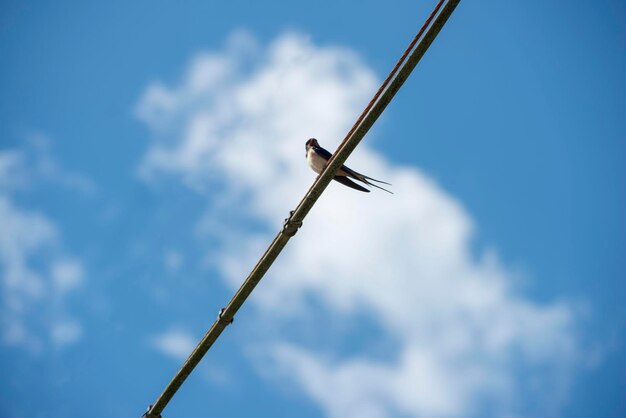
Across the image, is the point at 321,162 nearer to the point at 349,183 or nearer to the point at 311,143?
the point at 311,143

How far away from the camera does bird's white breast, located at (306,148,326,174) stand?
837cm

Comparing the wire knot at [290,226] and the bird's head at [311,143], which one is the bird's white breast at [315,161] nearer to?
the bird's head at [311,143]

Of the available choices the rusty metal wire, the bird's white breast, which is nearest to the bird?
the bird's white breast

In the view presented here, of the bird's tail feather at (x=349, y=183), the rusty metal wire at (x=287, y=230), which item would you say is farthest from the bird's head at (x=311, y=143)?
the rusty metal wire at (x=287, y=230)

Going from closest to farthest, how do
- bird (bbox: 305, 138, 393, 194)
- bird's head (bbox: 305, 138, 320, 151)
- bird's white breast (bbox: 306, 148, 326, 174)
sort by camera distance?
1. bird (bbox: 305, 138, 393, 194)
2. bird's white breast (bbox: 306, 148, 326, 174)
3. bird's head (bbox: 305, 138, 320, 151)

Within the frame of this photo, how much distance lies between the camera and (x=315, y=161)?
8414 mm

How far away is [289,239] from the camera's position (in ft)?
11.0

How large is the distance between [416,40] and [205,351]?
90.8 inches

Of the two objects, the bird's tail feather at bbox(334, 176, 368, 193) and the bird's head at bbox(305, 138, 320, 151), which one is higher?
the bird's head at bbox(305, 138, 320, 151)

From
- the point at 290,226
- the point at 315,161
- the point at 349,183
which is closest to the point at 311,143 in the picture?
the point at 315,161

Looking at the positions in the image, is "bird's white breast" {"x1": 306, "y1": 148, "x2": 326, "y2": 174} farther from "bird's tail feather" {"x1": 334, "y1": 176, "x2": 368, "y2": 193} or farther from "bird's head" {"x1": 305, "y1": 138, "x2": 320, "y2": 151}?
"bird's tail feather" {"x1": 334, "y1": 176, "x2": 368, "y2": 193}

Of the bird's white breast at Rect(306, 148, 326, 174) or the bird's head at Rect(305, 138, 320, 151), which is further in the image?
the bird's head at Rect(305, 138, 320, 151)

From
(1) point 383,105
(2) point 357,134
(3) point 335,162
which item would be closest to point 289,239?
(3) point 335,162

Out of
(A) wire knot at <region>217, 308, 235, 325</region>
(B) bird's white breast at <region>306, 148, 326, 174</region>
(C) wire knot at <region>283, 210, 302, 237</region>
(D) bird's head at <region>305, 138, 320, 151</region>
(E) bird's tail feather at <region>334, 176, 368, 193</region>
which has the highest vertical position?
(D) bird's head at <region>305, 138, 320, 151</region>
